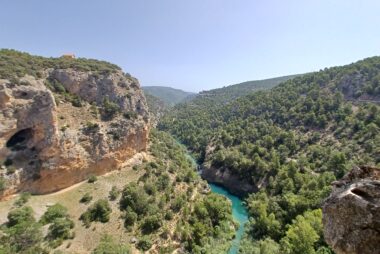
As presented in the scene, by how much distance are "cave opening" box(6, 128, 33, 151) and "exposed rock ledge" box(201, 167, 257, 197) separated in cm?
4896

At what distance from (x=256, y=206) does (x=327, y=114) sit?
49320 millimetres

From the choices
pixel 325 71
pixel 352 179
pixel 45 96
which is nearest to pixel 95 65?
pixel 45 96

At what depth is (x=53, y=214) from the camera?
1328 inches

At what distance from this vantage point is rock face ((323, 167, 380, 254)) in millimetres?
7203

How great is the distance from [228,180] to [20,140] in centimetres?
5074

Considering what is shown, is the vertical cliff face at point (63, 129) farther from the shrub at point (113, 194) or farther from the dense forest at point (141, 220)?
the shrub at point (113, 194)

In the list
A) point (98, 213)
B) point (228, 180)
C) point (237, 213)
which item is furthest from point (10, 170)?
point (228, 180)

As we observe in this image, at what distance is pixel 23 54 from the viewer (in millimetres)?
54188

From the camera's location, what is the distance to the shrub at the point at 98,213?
117 ft

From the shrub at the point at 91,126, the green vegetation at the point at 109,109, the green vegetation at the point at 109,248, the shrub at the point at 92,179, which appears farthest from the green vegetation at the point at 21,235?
the green vegetation at the point at 109,109

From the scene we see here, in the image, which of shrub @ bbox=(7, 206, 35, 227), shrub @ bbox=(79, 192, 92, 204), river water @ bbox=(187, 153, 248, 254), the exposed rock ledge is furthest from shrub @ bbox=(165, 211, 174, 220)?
the exposed rock ledge

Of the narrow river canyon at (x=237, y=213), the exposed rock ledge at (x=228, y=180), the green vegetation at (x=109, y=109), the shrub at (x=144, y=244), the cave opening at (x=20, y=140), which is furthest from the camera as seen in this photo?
the exposed rock ledge at (x=228, y=180)

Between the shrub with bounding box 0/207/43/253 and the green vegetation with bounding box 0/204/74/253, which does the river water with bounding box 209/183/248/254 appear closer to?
the green vegetation with bounding box 0/204/74/253

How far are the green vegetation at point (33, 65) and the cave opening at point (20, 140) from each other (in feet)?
28.9
